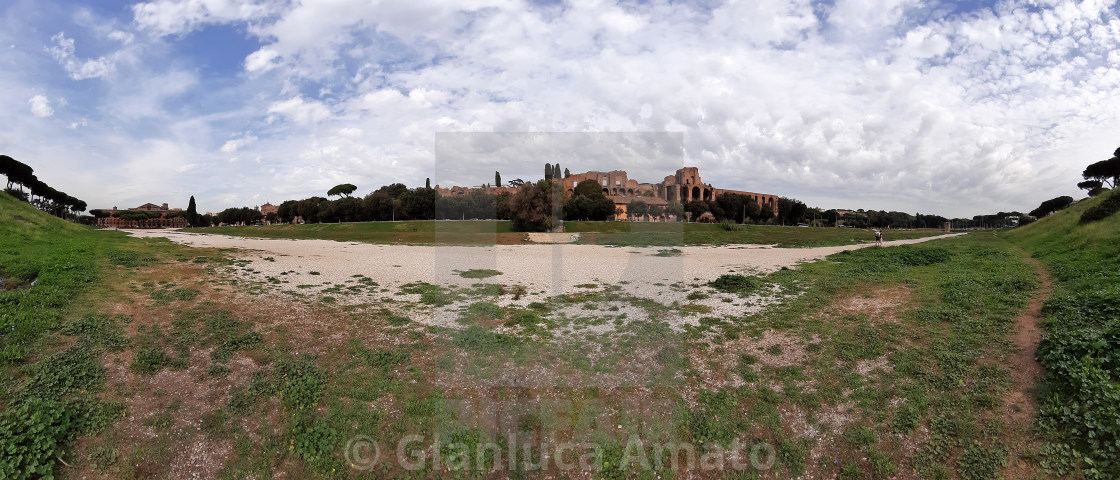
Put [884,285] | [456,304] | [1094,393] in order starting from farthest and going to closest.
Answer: [884,285] < [456,304] < [1094,393]

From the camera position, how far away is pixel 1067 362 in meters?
6.54

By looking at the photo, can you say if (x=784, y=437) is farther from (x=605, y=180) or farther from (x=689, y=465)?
(x=605, y=180)

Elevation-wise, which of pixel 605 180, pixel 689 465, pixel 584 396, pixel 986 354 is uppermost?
pixel 605 180

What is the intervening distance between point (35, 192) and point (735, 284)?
8045 cm

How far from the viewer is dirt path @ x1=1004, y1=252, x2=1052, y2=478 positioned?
555cm

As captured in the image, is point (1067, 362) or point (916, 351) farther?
point (916, 351)

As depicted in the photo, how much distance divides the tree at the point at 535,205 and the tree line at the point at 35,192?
38.6 metres

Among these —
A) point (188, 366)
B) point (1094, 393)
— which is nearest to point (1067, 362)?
point (1094, 393)

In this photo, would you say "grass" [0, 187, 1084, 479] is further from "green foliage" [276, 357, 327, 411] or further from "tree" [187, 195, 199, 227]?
"tree" [187, 195, 199, 227]

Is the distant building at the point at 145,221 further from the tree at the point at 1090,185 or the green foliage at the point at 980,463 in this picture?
the tree at the point at 1090,185

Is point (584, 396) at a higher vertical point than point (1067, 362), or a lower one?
lower

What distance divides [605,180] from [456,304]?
115 metres

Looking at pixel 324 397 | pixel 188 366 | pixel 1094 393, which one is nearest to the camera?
pixel 1094 393

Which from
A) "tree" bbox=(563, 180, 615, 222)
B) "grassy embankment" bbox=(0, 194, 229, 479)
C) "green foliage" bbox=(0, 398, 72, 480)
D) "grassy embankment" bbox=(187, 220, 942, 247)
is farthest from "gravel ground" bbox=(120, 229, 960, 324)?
"tree" bbox=(563, 180, 615, 222)
